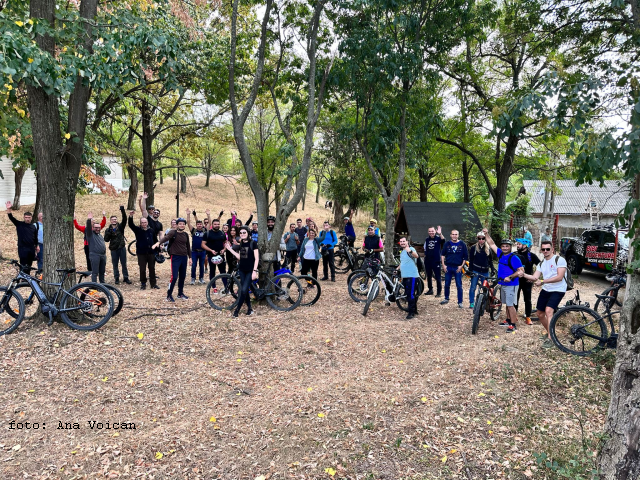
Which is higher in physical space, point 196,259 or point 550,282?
point 550,282

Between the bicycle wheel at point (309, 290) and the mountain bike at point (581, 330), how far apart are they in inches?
174

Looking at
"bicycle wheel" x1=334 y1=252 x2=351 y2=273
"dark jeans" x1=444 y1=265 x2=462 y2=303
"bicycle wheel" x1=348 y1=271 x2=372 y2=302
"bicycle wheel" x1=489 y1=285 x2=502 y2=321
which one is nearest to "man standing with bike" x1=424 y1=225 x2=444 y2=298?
"dark jeans" x1=444 y1=265 x2=462 y2=303

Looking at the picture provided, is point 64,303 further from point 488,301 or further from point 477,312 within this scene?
point 488,301

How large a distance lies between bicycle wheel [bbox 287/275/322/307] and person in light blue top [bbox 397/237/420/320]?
1.82 meters

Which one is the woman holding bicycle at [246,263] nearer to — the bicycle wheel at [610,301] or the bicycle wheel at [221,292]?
the bicycle wheel at [221,292]

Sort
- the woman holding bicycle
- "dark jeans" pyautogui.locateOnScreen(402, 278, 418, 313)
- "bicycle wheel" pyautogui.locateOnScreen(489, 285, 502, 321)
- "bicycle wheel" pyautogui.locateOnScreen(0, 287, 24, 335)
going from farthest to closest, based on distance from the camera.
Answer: "dark jeans" pyautogui.locateOnScreen(402, 278, 418, 313)
"bicycle wheel" pyautogui.locateOnScreen(489, 285, 502, 321)
the woman holding bicycle
"bicycle wheel" pyautogui.locateOnScreen(0, 287, 24, 335)

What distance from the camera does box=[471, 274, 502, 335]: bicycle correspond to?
7.43m

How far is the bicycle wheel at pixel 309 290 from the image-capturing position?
8828 mm

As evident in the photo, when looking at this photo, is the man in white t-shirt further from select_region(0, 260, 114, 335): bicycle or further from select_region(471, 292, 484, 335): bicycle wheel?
select_region(0, 260, 114, 335): bicycle

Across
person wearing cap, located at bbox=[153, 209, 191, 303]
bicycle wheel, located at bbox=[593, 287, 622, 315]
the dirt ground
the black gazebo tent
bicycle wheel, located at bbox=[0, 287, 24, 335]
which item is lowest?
the dirt ground

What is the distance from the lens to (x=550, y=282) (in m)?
6.59

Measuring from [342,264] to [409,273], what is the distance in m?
6.07

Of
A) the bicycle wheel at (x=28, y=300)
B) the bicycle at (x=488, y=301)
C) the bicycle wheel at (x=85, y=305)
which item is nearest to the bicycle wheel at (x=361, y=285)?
the bicycle at (x=488, y=301)

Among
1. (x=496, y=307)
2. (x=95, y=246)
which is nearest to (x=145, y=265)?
(x=95, y=246)
